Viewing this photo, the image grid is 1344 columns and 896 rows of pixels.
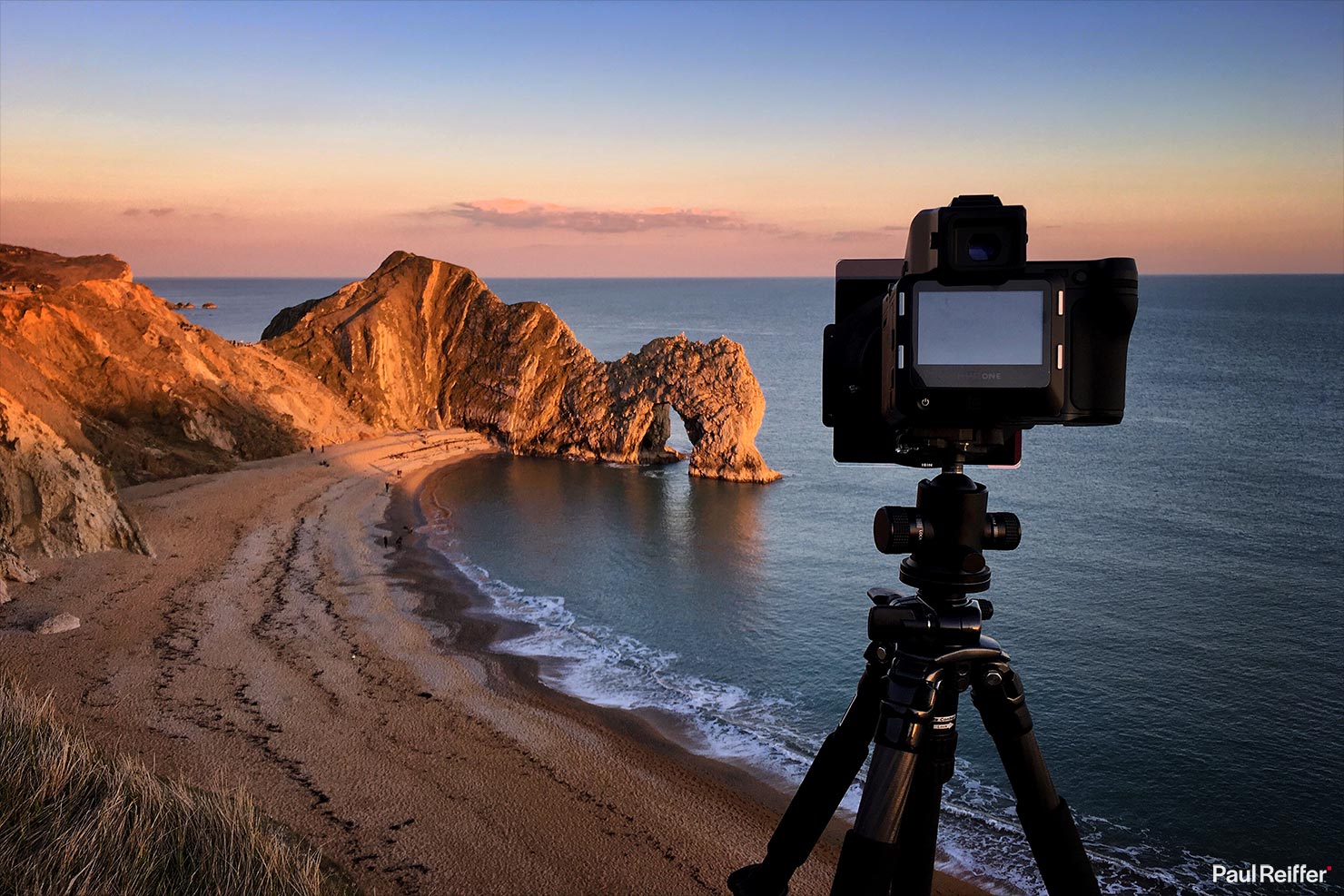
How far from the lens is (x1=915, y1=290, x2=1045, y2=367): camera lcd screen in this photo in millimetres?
2592

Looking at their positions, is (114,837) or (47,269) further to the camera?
(47,269)

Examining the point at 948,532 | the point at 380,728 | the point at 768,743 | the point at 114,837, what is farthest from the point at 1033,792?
the point at 768,743

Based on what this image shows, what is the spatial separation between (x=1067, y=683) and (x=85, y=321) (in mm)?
39296

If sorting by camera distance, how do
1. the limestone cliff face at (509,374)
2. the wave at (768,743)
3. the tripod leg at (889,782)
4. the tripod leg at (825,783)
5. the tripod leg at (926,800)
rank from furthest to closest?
1. the limestone cliff face at (509,374)
2. the wave at (768,743)
3. the tripod leg at (825,783)
4. the tripod leg at (926,800)
5. the tripod leg at (889,782)

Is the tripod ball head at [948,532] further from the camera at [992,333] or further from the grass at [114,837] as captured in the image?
the grass at [114,837]

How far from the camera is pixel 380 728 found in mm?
14727

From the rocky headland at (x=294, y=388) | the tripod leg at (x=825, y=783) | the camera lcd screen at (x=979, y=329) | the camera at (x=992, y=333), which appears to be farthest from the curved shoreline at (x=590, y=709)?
the camera lcd screen at (x=979, y=329)

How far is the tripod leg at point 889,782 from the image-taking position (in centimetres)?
282

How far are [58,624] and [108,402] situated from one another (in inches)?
813

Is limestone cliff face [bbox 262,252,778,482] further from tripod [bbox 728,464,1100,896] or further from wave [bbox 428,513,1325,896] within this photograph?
tripod [bbox 728,464,1100,896]

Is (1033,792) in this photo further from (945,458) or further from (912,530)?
(945,458)

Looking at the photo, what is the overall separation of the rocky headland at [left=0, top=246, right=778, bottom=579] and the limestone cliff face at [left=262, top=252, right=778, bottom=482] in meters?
0.09

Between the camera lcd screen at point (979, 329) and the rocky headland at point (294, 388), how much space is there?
2273cm

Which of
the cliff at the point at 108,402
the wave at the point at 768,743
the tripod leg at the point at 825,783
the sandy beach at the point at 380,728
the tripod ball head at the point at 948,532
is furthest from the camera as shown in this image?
the cliff at the point at 108,402
